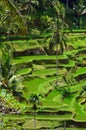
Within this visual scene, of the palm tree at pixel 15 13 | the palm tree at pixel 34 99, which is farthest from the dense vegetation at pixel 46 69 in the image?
the palm tree at pixel 15 13

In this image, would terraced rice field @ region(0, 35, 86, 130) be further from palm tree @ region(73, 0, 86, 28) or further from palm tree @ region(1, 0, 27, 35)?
palm tree @ region(1, 0, 27, 35)

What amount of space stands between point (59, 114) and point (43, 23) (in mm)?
27577

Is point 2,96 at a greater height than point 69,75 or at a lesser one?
greater

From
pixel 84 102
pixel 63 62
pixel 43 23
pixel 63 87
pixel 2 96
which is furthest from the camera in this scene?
pixel 43 23

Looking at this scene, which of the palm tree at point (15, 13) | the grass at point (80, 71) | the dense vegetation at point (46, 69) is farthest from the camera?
the grass at point (80, 71)

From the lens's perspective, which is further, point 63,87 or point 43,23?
point 43,23

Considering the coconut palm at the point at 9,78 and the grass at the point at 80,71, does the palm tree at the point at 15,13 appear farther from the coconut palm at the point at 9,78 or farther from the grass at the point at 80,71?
the grass at the point at 80,71

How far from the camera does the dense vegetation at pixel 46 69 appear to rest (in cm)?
3303

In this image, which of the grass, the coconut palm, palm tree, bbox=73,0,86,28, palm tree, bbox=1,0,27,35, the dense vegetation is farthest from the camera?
palm tree, bbox=73,0,86,28

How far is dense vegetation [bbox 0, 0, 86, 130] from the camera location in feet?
108

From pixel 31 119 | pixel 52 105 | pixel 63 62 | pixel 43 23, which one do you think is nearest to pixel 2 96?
pixel 31 119

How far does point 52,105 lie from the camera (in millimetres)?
34969

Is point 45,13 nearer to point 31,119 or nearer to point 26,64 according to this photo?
point 26,64

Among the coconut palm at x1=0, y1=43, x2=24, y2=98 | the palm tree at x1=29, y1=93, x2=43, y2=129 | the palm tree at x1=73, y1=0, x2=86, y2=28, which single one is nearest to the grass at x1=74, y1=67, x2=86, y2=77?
the coconut palm at x1=0, y1=43, x2=24, y2=98
